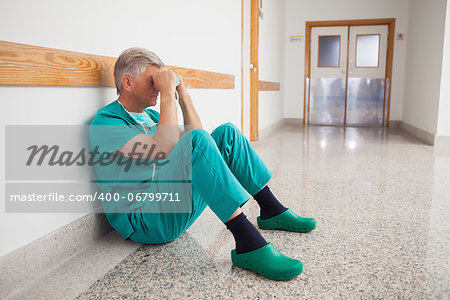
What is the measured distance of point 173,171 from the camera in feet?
5.15

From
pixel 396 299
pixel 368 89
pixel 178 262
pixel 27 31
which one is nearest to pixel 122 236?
pixel 178 262

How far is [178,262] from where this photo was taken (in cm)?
171

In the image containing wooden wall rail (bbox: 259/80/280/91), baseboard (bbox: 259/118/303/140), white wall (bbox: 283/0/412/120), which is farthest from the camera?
white wall (bbox: 283/0/412/120)

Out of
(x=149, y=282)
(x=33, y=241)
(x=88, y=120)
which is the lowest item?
(x=149, y=282)

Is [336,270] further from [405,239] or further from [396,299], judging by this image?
[405,239]

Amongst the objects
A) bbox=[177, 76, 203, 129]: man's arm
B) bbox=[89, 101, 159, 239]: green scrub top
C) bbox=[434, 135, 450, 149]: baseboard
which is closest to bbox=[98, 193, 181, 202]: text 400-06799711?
bbox=[89, 101, 159, 239]: green scrub top

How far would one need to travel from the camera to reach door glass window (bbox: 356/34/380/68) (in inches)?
299

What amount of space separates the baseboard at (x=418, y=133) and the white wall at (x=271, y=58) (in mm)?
2323

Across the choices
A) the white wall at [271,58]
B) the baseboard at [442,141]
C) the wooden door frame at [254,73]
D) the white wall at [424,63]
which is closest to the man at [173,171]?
the wooden door frame at [254,73]

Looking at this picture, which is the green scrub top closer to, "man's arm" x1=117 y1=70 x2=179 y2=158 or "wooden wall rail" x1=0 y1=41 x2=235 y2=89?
"man's arm" x1=117 y1=70 x2=179 y2=158

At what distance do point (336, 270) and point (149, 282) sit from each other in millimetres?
788

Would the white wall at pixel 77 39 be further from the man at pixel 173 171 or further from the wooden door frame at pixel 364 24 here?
the wooden door frame at pixel 364 24

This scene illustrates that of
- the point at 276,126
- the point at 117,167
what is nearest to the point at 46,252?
the point at 117,167

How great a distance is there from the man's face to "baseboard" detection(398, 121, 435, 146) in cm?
454
